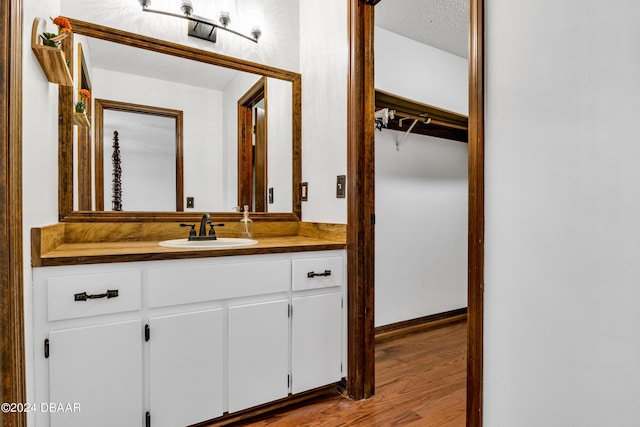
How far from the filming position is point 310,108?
2.15 m

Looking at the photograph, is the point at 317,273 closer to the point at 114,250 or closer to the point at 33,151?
the point at 114,250

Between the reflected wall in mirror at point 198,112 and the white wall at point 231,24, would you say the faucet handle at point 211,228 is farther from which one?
the white wall at point 231,24

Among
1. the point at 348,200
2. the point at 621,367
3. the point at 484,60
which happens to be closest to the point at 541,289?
the point at 621,367

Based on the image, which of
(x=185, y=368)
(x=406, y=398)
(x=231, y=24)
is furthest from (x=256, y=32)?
(x=406, y=398)

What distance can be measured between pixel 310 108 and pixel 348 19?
1.79 ft

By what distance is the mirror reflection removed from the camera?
5.69 ft

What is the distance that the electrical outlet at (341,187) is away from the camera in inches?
71.9

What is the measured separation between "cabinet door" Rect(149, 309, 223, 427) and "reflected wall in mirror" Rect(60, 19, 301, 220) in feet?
2.29

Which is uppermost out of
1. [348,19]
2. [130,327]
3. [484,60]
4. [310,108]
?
[348,19]

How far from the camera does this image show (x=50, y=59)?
3.77ft

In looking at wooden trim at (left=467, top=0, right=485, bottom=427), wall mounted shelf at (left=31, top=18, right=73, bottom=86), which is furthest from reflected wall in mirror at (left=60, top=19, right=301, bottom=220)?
wooden trim at (left=467, top=0, right=485, bottom=427)

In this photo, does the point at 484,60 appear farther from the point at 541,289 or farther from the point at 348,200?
the point at 348,200

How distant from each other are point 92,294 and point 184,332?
1.23ft

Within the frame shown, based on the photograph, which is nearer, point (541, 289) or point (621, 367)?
point (621, 367)
